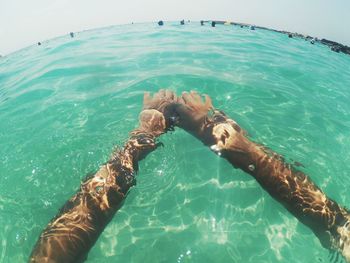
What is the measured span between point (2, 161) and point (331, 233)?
294 inches

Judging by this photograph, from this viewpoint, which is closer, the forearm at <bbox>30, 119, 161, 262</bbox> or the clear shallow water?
the forearm at <bbox>30, 119, 161, 262</bbox>

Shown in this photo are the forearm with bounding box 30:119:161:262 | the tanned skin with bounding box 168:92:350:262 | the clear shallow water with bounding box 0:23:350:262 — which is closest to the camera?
the forearm with bounding box 30:119:161:262

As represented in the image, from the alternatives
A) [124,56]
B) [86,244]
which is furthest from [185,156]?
[124,56]

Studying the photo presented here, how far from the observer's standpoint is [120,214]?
565 cm

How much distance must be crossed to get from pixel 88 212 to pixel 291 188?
338 centimetres

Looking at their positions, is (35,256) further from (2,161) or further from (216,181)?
(2,161)

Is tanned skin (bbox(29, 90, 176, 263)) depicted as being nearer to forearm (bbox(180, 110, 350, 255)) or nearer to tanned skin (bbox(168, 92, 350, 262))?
tanned skin (bbox(168, 92, 350, 262))

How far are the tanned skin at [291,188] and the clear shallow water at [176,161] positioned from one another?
0.36 m

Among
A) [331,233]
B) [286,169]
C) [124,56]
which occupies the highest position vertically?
[286,169]

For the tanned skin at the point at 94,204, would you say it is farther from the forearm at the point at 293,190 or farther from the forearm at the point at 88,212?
the forearm at the point at 293,190

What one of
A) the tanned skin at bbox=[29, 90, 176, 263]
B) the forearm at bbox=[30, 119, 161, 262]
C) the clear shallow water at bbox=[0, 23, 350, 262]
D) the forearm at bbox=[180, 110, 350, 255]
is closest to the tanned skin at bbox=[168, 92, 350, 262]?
the forearm at bbox=[180, 110, 350, 255]

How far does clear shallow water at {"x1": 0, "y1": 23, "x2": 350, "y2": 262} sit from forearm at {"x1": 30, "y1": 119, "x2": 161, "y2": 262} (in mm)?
330

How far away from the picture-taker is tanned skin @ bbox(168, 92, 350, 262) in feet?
16.0

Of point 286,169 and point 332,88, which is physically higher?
point 286,169
